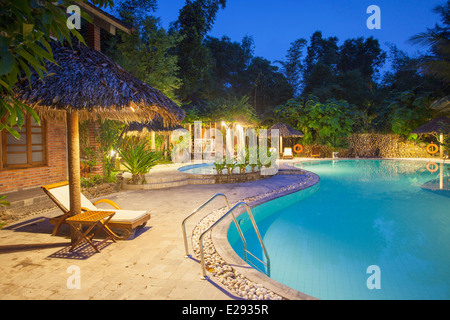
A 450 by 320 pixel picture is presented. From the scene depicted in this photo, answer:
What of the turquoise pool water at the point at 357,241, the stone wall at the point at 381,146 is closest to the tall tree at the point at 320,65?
the stone wall at the point at 381,146

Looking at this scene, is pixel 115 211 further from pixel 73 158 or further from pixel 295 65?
pixel 295 65

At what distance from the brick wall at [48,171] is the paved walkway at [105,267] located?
176cm

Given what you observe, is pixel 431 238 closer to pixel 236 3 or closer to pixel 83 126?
pixel 83 126

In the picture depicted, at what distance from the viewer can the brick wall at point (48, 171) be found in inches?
265

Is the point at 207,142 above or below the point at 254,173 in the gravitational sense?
above

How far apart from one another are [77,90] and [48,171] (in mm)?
4772

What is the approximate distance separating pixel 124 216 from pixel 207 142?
15.5m

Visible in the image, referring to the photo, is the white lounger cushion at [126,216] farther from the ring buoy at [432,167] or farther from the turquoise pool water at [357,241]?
the ring buoy at [432,167]

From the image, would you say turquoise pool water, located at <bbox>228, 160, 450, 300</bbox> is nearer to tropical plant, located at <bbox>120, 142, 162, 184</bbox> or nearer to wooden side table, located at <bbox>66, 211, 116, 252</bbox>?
wooden side table, located at <bbox>66, 211, 116, 252</bbox>

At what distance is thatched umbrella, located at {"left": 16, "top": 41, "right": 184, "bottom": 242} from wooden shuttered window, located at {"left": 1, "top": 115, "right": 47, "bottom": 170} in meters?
3.33

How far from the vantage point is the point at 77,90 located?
4.09 m

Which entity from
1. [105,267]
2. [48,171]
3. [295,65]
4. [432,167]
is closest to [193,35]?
[48,171]

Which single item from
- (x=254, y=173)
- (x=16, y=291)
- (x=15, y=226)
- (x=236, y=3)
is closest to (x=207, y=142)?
(x=254, y=173)

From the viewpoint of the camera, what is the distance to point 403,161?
66.6 ft
